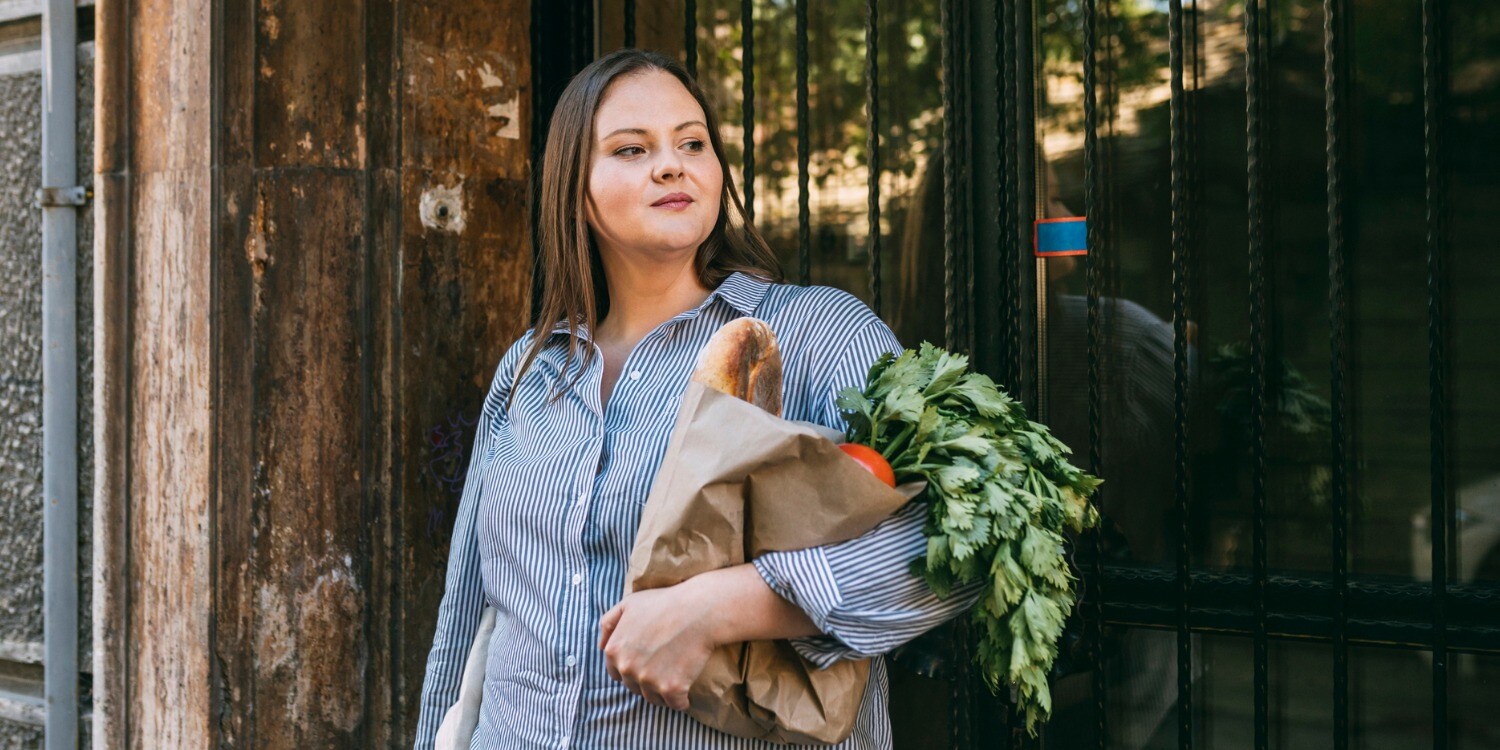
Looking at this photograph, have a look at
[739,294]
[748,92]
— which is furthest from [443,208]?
[739,294]

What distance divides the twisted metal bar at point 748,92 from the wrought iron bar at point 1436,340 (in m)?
1.33

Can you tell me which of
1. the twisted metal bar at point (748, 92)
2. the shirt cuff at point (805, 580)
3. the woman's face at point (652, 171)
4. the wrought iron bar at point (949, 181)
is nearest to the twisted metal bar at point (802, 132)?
the twisted metal bar at point (748, 92)

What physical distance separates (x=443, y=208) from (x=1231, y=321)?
1763mm

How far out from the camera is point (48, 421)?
285 centimetres

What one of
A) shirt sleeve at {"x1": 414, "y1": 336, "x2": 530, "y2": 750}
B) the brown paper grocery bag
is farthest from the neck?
the brown paper grocery bag

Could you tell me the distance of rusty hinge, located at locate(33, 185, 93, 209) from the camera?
2.84 m

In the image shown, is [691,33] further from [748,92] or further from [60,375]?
[60,375]

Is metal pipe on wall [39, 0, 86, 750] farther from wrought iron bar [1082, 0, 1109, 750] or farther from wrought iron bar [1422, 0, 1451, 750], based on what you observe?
wrought iron bar [1422, 0, 1451, 750]

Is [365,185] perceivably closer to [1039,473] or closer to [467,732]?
[467,732]

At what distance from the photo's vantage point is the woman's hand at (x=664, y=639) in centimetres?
152

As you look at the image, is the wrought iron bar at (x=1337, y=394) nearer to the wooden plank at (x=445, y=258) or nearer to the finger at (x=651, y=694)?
the finger at (x=651, y=694)

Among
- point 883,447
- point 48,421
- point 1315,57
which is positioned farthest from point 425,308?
point 1315,57

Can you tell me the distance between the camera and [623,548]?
5.67ft

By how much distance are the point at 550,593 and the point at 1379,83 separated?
73.3 inches
